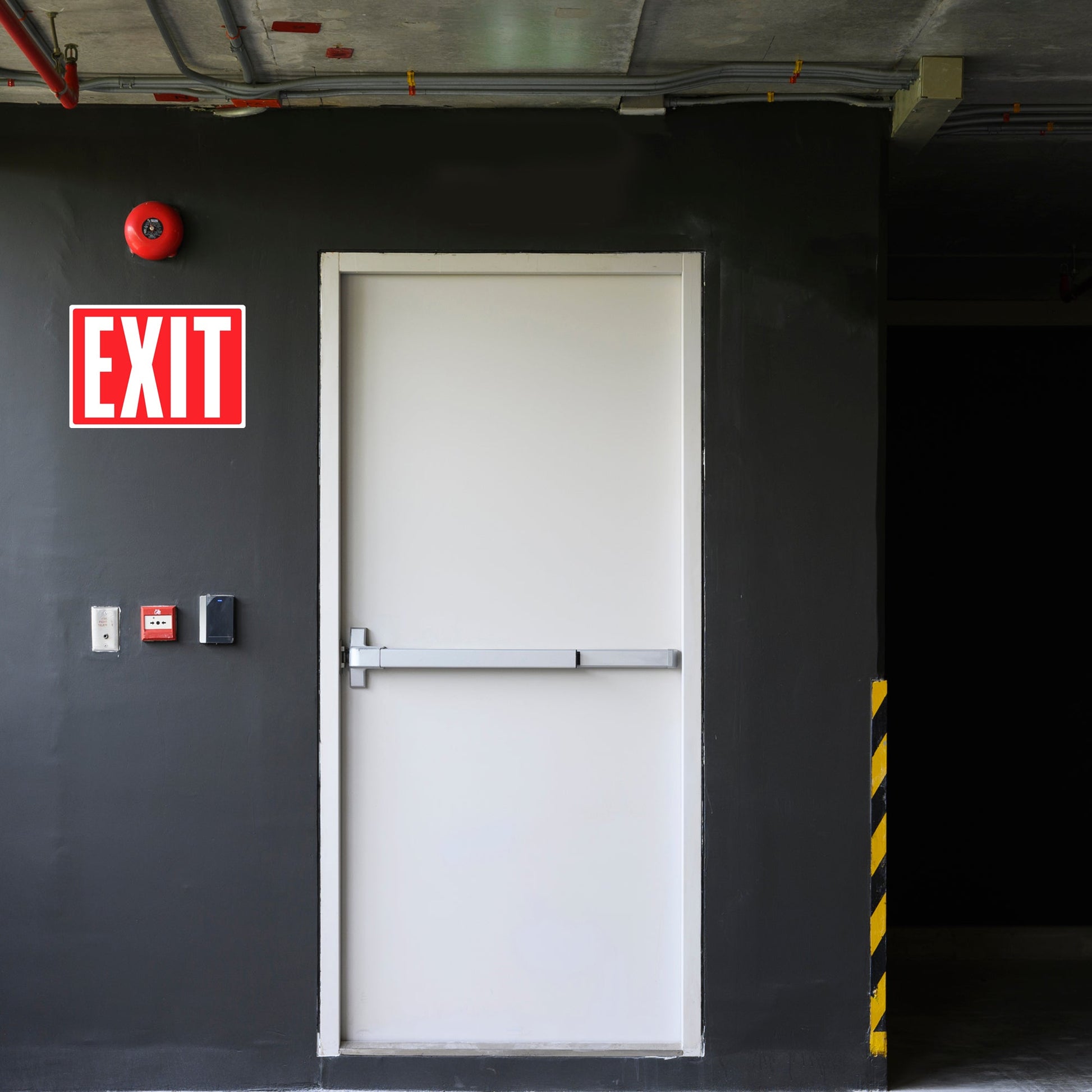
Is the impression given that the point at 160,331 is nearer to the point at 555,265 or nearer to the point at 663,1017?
the point at 555,265

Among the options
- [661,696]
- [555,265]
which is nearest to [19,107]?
[555,265]

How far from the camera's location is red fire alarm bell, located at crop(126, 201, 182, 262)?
3045 mm

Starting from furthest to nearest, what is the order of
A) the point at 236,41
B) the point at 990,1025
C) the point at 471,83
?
the point at 990,1025, the point at 471,83, the point at 236,41

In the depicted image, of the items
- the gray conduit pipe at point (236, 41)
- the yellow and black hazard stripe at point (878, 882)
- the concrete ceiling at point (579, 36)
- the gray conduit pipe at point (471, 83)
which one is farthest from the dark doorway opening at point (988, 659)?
the gray conduit pipe at point (236, 41)

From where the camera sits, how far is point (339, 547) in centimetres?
313

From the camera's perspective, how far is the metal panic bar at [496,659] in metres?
3.11

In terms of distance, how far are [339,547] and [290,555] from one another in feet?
0.48

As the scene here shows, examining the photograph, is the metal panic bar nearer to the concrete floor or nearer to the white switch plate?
the white switch plate

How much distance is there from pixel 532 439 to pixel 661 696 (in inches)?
33.7

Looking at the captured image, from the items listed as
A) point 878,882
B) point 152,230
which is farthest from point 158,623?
point 878,882

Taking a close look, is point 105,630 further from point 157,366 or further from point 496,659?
point 496,659

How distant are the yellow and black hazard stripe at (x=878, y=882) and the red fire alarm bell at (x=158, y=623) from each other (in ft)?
6.77

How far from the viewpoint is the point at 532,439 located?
316 centimetres

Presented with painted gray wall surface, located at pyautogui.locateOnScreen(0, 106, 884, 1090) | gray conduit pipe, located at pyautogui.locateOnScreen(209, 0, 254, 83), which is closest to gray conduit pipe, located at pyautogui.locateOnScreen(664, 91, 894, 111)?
painted gray wall surface, located at pyautogui.locateOnScreen(0, 106, 884, 1090)
